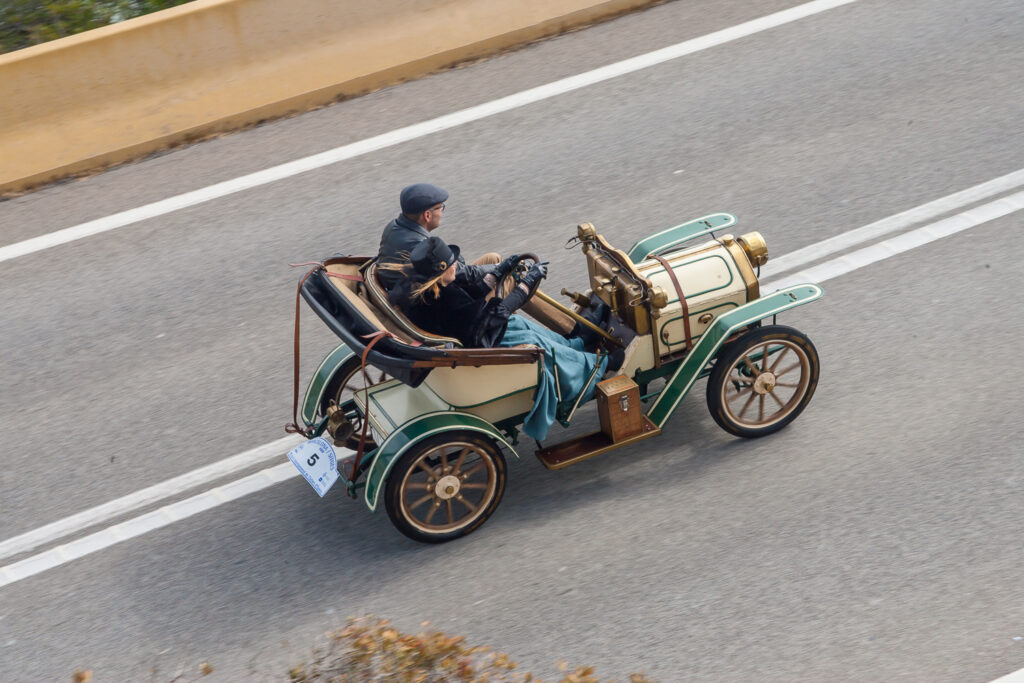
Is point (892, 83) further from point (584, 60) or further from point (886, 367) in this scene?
point (886, 367)

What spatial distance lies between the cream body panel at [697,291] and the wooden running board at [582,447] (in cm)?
47

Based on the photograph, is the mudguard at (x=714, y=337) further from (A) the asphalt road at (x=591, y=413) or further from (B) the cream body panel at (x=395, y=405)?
(B) the cream body panel at (x=395, y=405)

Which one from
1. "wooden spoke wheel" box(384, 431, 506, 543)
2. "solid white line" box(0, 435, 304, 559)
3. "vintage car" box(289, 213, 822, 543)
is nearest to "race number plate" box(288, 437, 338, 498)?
"vintage car" box(289, 213, 822, 543)

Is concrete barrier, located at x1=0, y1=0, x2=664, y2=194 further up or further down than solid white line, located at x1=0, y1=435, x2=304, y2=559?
further up

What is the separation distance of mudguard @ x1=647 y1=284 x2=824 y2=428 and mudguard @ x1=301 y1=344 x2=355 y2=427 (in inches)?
71.7

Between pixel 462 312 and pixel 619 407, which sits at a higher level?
pixel 462 312

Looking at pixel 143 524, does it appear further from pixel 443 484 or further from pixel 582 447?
pixel 582 447

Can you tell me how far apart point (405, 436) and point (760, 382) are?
6.77ft

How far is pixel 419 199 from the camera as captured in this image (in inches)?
245

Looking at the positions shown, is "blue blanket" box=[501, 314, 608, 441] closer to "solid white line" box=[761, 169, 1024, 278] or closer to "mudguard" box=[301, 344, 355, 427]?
"mudguard" box=[301, 344, 355, 427]

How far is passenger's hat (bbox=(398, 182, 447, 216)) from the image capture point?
621 cm

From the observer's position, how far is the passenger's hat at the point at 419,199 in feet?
20.4

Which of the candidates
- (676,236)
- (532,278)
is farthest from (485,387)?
(676,236)

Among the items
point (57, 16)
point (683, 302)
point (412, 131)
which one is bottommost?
point (683, 302)
